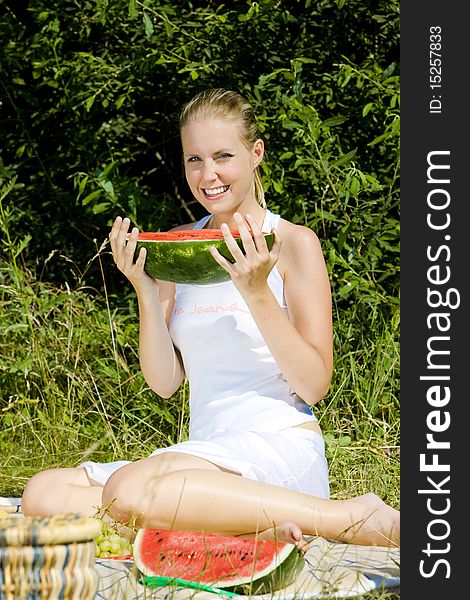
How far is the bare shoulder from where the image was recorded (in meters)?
4.09

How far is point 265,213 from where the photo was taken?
432 cm

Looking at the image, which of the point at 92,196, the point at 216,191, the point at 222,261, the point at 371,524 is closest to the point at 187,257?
the point at 222,261

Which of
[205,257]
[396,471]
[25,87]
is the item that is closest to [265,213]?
[205,257]

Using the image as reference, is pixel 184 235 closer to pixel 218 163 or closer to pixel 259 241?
pixel 218 163

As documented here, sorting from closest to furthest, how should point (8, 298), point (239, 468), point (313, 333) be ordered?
point (239, 468)
point (313, 333)
point (8, 298)

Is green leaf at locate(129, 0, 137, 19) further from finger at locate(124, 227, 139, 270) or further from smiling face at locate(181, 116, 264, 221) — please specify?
finger at locate(124, 227, 139, 270)

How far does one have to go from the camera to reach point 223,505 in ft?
11.6

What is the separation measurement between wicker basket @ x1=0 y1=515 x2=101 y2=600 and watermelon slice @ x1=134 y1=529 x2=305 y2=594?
752mm

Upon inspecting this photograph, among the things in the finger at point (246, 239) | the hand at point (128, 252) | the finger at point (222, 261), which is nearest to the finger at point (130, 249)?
the hand at point (128, 252)

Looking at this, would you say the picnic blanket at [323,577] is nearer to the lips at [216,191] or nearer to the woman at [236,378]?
the woman at [236,378]

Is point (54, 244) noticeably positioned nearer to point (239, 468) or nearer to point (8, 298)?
point (8, 298)

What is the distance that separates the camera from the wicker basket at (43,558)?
2.44 meters

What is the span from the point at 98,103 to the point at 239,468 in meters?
3.73

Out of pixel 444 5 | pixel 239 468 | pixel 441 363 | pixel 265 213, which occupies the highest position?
pixel 444 5
